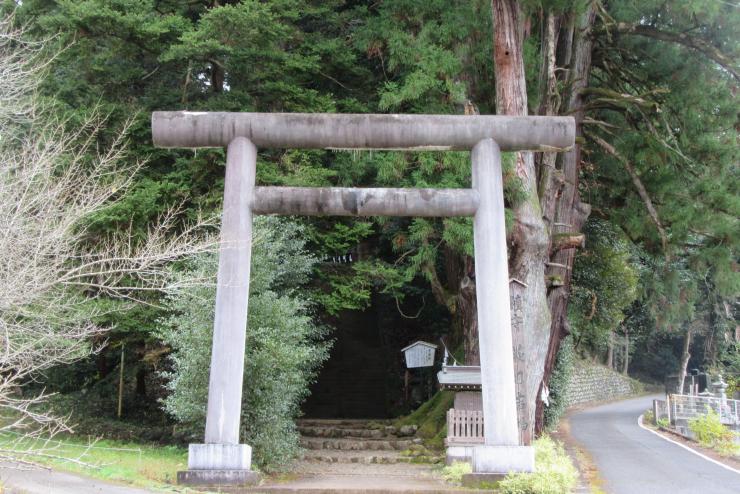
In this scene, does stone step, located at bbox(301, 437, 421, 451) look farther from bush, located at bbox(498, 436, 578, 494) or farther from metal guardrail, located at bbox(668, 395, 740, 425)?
metal guardrail, located at bbox(668, 395, 740, 425)

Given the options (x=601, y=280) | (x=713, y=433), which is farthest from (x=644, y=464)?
(x=601, y=280)

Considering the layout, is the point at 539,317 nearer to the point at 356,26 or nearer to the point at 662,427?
the point at 356,26

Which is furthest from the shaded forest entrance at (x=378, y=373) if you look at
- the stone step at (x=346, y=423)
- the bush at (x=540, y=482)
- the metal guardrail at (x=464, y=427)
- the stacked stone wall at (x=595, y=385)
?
the bush at (x=540, y=482)

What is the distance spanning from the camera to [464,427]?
13047 millimetres

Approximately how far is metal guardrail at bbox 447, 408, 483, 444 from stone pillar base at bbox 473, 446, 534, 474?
4030 mm

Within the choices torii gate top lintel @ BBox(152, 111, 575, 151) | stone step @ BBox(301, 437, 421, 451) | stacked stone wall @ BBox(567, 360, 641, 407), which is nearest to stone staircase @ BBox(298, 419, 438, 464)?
stone step @ BBox(301, 437, 421, 451)

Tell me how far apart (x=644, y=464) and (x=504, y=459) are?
6201 mm

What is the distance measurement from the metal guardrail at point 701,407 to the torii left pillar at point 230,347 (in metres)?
13.6

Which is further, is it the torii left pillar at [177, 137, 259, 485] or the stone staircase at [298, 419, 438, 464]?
the stone staircase at [298, 419, 438, 464]

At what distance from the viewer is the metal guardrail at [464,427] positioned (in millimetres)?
12895

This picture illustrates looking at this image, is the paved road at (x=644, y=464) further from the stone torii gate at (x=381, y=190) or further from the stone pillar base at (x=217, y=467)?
the stone pillar base at (x=217, y=467)

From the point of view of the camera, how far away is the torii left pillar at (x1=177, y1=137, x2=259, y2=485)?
857 cm

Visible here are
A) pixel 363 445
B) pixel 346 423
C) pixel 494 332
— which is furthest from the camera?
pixel 346 423

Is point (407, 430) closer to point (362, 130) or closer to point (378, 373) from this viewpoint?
point (378, 373)
